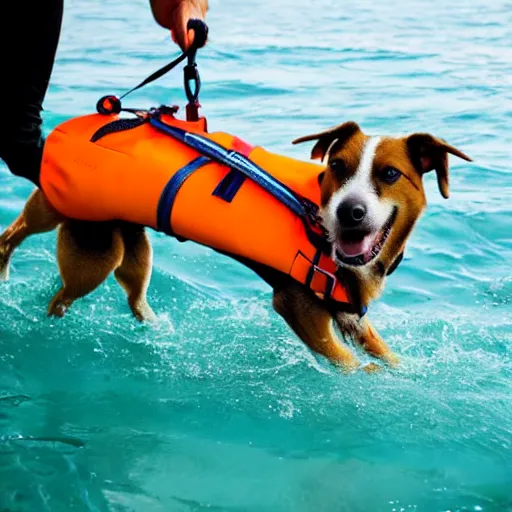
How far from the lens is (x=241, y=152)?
3920mm

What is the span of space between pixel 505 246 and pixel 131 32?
7.56 m

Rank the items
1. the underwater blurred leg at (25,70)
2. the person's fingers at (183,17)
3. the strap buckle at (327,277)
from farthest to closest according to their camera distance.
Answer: the person's fingers at (183,17) < the underwater blurred leg at (25,70) < the strap buckle at (327,277)

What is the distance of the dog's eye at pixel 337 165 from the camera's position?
3562 millimetres

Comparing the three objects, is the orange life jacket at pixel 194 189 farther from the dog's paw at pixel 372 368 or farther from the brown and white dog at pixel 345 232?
the dog's paw at pixel 372 368

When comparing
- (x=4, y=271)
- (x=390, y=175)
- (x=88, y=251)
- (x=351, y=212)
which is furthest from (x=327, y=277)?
(x=4, y=271)

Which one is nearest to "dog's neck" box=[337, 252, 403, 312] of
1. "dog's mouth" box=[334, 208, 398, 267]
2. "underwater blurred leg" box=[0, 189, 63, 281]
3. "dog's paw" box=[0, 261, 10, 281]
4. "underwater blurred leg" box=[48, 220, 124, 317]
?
"dog's mouth" box=[334, 208, 398, 267]

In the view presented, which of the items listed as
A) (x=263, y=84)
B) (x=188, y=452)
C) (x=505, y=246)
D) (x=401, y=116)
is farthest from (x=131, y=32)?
(x=188, y=452)

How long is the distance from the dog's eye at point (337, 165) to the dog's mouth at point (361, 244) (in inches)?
8.9

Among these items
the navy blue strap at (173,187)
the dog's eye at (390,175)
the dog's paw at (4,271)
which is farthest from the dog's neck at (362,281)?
the dog's paw at (4,271)

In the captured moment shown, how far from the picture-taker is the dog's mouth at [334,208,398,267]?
3.56 m

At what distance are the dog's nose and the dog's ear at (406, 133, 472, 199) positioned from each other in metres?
0.30

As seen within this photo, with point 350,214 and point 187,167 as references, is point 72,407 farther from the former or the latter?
point 350,214

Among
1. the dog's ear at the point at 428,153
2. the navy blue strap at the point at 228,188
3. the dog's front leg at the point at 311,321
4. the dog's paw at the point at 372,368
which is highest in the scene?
the dog's ear at the point at 428,153

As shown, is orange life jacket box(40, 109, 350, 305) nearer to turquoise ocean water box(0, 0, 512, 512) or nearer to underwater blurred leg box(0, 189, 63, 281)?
underwater blurred leg box(0, 189, 63, 281)
